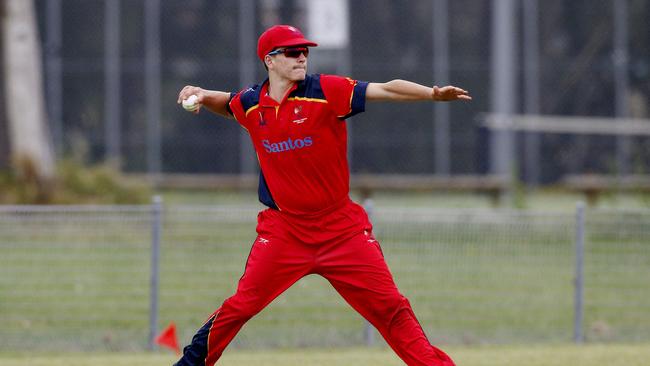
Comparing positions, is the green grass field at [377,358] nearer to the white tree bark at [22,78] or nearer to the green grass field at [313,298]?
the green grass field at [313,298]

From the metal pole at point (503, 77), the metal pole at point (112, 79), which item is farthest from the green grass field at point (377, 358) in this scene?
the metal pole at point (112, 79)

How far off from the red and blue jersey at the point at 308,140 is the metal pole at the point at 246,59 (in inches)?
628

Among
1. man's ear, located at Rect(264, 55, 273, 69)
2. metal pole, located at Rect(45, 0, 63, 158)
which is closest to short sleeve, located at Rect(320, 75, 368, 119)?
man's ear, located at Rect(264, 55, 273, 69)

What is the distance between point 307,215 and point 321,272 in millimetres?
344

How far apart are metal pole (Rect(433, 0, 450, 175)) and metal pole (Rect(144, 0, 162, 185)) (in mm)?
5074

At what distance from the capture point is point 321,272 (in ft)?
23.9

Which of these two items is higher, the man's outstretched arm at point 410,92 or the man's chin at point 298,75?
the man's chin at point 298,75

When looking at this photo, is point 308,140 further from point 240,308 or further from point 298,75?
point 240,308

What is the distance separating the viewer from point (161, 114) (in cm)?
2356

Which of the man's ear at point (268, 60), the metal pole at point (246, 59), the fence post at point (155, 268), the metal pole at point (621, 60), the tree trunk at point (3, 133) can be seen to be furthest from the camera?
the metal pole at point (621, 60)

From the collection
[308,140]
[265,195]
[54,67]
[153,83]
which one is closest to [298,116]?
[308,140]

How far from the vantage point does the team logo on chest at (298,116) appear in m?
7.12

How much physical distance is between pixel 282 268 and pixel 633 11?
17744mm

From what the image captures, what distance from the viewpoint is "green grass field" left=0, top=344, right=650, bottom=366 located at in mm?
9930
